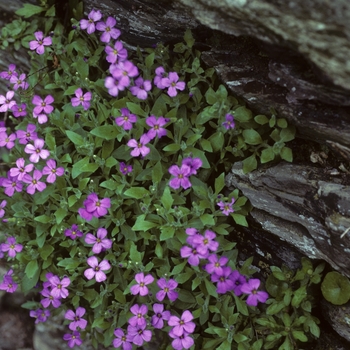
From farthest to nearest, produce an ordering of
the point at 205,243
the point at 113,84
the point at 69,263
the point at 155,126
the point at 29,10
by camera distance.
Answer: the point at 29,10, the point at 69,263, the point at 155,126, the point at 205,243, the point at 113,84

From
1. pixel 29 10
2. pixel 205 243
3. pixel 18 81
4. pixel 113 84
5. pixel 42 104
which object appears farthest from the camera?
pixel 29 10

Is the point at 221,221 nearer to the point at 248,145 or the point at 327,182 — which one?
the point at 248,145

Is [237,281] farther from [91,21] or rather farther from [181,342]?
[91,21]

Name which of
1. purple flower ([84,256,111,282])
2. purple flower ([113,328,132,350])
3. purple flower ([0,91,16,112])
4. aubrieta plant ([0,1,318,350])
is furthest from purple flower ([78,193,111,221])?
purple flower ([0,91,16,112])

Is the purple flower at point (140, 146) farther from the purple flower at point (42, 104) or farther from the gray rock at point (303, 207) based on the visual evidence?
the purple flower at point (42, 104)

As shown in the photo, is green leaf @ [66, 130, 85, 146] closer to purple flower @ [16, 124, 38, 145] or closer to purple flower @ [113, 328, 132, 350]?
purple flower @ [16, 124, 38, 145]

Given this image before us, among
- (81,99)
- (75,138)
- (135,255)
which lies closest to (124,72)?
(81,99)

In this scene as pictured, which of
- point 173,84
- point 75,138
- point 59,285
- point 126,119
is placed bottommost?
point 59,285
